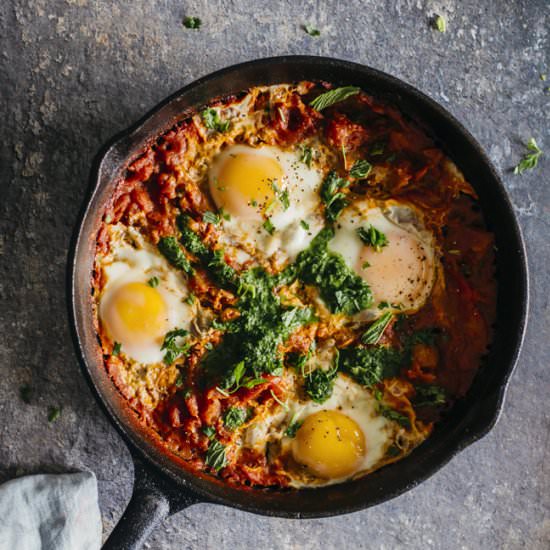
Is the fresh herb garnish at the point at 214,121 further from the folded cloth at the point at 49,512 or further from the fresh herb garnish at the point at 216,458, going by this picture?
the folded cloth at the point at 49,512

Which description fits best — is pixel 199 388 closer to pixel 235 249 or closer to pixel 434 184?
pixel 235 249

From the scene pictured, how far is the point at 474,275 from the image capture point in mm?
3852

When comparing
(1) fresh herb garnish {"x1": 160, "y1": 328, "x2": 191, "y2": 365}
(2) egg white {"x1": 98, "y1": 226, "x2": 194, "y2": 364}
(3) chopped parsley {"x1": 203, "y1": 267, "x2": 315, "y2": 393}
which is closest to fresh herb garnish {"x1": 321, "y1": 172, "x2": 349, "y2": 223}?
(3) chopped parsley {"x1": 203, "y1": 267, "x2": 315, "y2": 393}

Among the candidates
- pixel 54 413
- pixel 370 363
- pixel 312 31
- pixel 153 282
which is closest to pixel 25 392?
pixel 54 413

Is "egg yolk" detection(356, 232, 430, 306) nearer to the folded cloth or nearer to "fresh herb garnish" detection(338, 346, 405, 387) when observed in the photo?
"fresh herb garnish" detection(338, 346, 405, 387)

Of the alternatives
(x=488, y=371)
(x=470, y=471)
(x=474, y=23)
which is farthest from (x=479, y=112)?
(x=470, y=471)

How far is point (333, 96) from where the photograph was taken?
371 centimetres

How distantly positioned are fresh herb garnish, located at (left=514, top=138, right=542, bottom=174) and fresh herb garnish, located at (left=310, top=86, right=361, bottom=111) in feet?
3.39

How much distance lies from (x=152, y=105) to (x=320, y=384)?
166 cm

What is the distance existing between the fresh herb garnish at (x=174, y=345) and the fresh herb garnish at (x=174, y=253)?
309mm

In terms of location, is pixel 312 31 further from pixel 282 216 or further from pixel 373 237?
pixel 373 237

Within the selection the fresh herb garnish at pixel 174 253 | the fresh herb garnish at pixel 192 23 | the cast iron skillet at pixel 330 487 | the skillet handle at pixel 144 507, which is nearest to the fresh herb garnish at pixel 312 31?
the cast iron skillet at pixel 330 487

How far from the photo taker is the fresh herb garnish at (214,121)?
3.71m

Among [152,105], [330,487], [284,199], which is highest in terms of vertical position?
[152,105]
